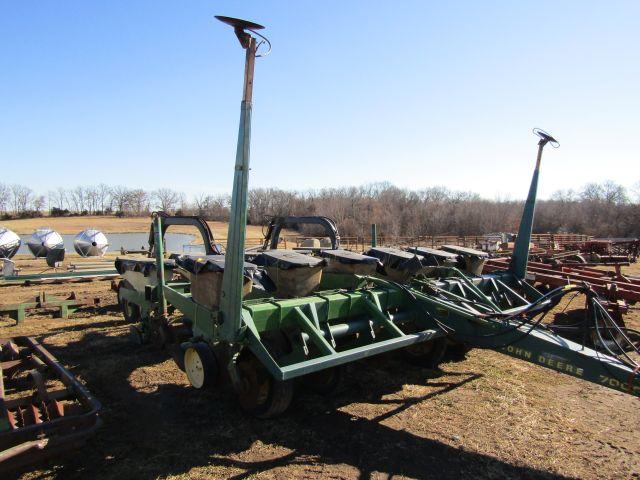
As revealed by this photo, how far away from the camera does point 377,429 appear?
3924 millimetres

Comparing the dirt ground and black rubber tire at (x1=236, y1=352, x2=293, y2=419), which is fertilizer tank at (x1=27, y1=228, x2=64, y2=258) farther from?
black rubber tire at (x1=236, y1=352, x2=293, y2=419)

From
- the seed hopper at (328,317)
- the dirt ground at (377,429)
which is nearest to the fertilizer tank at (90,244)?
the dirt ground at (377,429)

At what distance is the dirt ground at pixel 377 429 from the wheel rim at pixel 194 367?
0.45m

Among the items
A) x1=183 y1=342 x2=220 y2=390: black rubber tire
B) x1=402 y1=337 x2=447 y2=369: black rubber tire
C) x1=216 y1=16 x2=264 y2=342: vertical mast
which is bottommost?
x1=402 y1=337 x2=447 y2=369: black rubber tire

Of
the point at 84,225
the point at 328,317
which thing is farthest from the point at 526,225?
the point at 84,225

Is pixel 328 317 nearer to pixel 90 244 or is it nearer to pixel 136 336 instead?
pixel 136 336

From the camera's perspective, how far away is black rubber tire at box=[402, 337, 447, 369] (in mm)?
5422

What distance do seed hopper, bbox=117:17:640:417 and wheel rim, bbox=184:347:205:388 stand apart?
1cm

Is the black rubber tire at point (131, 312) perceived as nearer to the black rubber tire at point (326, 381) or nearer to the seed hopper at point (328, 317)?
the seed hopper at point (328, 317)

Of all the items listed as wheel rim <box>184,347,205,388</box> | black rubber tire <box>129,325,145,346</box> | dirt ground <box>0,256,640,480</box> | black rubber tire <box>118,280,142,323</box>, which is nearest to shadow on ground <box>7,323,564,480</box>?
dirt ground <box>0,256,640,480</box>

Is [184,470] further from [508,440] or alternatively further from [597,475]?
[597,475]

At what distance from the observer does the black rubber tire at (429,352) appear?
5422 millimetres

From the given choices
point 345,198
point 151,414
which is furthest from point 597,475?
point 345,198

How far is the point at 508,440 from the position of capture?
12.2ft
